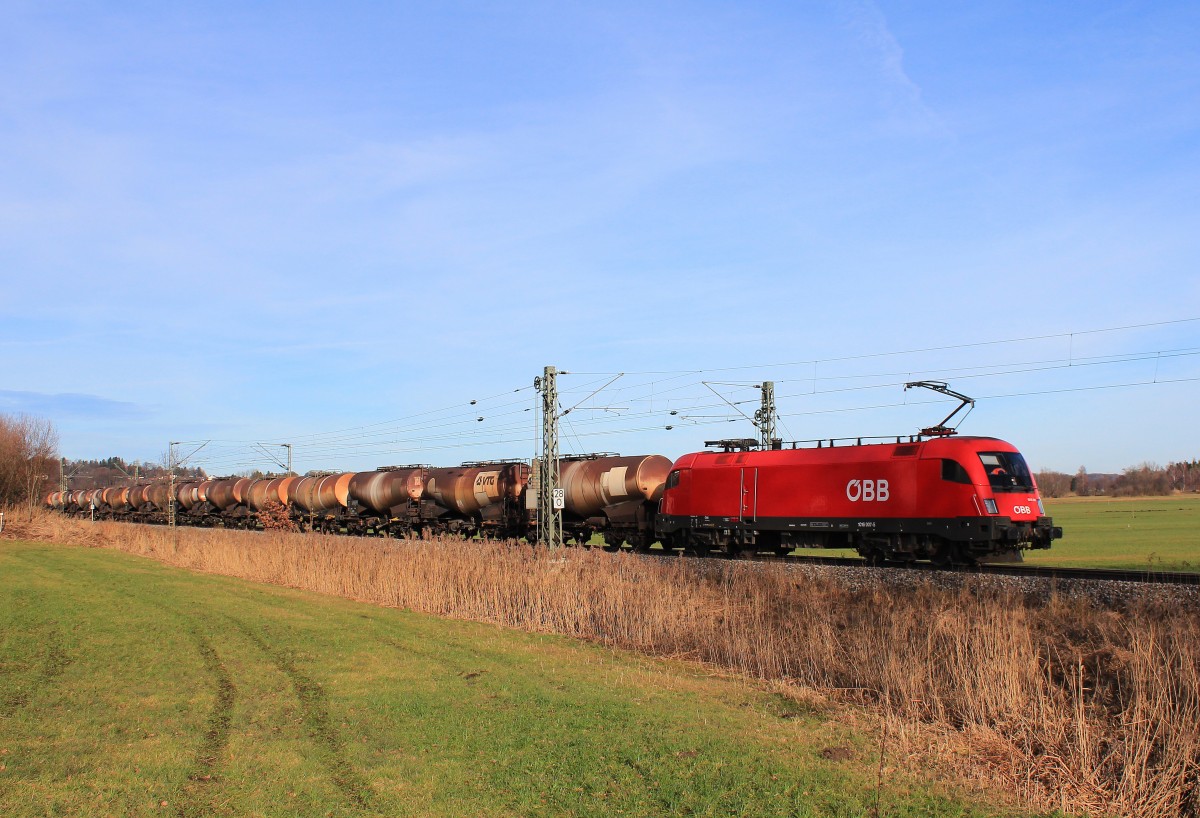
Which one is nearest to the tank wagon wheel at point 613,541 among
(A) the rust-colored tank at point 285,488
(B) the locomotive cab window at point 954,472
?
(B) the locomotive cab window at point 954,472

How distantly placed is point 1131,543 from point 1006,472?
28.3m

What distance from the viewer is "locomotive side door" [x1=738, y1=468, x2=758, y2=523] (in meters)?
28.0

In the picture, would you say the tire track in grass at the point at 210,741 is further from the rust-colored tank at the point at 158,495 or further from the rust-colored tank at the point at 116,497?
the rust-colored tank at the point at 116,497

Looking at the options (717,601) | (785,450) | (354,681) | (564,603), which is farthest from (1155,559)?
(354,681)

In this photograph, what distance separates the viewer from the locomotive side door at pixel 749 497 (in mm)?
28047

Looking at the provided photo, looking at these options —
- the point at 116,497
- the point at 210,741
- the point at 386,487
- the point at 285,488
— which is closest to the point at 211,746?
the point at 210,741

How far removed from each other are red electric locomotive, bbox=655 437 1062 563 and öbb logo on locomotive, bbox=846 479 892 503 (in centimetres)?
3

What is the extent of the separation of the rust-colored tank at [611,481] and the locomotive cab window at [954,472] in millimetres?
10714

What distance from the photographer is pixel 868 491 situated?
81.8 ft

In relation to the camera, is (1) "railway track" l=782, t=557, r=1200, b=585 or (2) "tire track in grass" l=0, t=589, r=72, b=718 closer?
(2) "tire track in grass" l=0, t=589, r=72, b=718

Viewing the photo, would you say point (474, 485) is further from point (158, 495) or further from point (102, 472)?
point (102, 472)

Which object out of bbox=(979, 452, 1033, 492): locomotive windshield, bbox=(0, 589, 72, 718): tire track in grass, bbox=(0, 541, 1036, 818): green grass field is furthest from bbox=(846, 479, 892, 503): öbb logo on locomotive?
bbox=(0, 589, 72, 718): tire track in grass

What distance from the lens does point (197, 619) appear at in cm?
1627

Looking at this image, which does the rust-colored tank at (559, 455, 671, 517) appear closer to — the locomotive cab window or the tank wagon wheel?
the tank wagon wheel
